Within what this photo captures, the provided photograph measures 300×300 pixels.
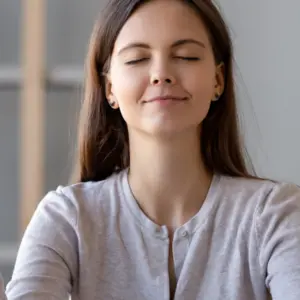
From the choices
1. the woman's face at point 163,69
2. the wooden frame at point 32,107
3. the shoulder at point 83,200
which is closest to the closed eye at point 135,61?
the woman's face at point 163,69

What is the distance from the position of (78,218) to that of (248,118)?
1.02m

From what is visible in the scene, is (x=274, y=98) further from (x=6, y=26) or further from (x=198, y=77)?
(x=198, y=77)

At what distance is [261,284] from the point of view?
1.04 meters

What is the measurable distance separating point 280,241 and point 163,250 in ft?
0.60

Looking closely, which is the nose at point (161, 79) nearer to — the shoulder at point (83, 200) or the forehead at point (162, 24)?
the forehead at point (162, 24)

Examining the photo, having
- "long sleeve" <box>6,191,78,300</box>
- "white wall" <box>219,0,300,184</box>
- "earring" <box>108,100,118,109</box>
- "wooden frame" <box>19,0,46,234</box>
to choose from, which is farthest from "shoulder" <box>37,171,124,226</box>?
"white wall" <box>219,0,300,184</box>

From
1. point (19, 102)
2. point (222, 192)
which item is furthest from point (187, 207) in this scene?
point (19, 102)

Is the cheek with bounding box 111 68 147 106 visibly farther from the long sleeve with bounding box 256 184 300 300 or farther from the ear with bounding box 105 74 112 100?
the long sleeve with bounding box 256 184 300 300

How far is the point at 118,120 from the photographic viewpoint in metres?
1.22

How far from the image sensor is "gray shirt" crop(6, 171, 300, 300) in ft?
3.37

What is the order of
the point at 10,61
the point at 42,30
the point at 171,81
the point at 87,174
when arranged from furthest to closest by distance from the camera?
the point at 10,61 → the point at 42,30 → the point at 87,174 → the point at 171,81

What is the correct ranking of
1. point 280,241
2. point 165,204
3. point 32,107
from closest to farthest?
1. point 280,241
2. point 165,204
3. point 32,107

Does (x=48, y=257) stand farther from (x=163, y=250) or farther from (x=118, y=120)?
(x=118, y=120)

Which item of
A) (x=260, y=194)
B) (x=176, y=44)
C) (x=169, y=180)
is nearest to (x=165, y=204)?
(x=169, y=180)
